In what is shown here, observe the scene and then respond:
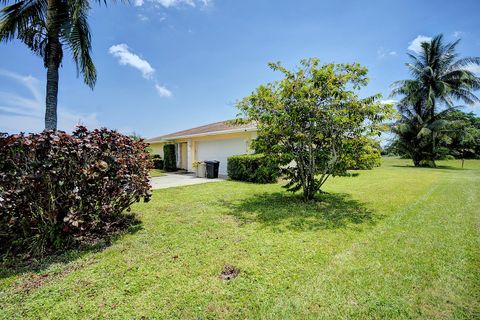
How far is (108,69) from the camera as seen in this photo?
1027cm

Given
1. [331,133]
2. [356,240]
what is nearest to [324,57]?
[331,133]

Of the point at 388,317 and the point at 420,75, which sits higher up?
the point at 420,75

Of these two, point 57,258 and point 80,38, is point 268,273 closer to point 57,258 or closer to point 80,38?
point 57,258

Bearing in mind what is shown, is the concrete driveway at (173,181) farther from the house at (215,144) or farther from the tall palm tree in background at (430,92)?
the tall palm tree in background at (430,92)

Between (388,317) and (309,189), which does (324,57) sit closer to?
(309,189)

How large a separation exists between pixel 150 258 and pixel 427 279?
3.72 m

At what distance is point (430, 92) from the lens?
72.0ft

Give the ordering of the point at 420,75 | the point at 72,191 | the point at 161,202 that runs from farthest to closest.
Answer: the point at 420,75 < the point at 161,202 < the point at 72,191

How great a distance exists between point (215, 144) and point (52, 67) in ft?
31.5

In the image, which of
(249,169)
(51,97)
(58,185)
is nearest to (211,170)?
(249,169)

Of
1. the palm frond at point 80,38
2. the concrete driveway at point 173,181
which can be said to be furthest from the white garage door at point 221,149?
the palm frond at point 80,38

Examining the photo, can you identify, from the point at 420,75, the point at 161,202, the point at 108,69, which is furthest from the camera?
the point at 420,75

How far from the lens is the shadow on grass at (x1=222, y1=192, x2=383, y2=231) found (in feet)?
16.1

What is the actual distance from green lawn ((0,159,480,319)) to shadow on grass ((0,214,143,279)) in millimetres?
38
